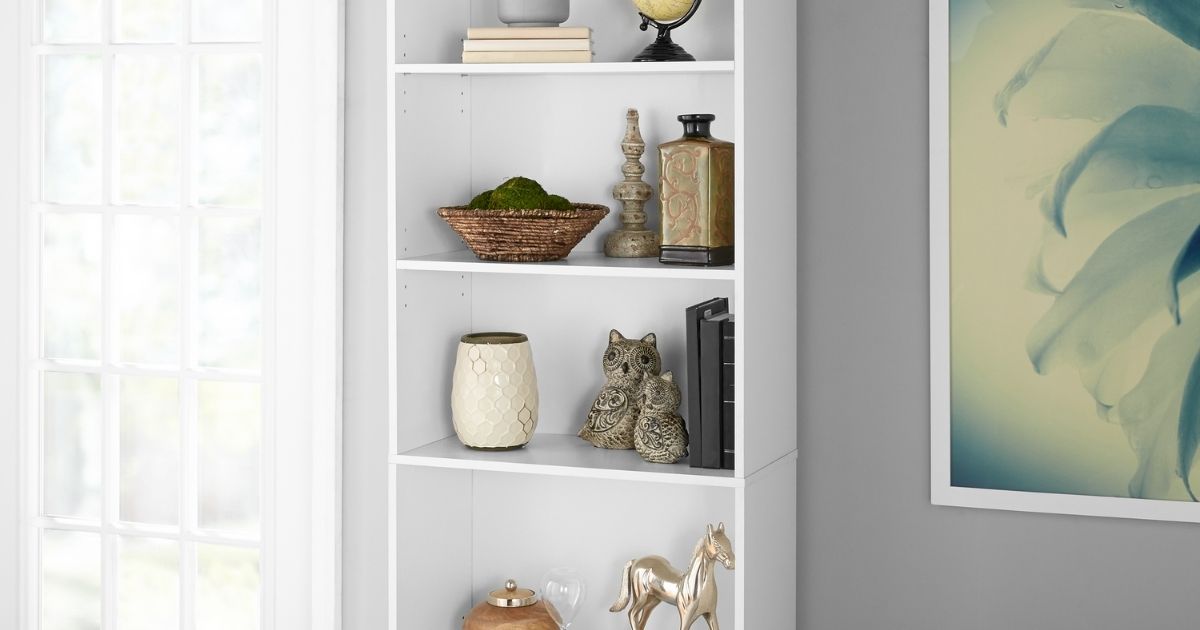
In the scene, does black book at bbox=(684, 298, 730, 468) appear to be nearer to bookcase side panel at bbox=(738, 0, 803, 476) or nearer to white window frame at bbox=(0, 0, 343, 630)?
bookcase side panel at bbox=(738, 0, 803, 476)

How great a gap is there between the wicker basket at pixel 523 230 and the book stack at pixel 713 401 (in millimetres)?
247

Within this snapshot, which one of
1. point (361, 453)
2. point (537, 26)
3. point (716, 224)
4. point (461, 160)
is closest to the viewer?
point (716, 224)

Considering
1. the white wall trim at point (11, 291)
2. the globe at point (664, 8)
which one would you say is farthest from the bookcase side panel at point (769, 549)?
the white wall trim at point (11, 291)

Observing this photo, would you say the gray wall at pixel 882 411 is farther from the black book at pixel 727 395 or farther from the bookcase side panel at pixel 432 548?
the bookcase side panel at pixel 432 548

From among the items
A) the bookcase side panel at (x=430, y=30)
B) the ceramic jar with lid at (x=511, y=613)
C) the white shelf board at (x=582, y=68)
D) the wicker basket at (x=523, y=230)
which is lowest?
the ceramic jar with lid at (x=511, y=613)

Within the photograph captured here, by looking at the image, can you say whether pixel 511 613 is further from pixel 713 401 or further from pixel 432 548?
pixel 713 401

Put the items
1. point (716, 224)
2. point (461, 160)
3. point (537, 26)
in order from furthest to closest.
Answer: point (461, 160), point (537, 26), point (716, 224)

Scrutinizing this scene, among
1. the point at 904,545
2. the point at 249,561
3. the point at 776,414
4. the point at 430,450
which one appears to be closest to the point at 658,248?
the point at 776,414

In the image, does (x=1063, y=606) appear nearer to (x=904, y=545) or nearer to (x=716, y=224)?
(x=904, y=545)

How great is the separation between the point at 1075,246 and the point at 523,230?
85 cm

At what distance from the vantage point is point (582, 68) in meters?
1.79

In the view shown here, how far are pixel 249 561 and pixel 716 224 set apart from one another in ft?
3.68

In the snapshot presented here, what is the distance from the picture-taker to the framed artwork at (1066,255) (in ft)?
5.92

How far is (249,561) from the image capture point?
7.38 feet
